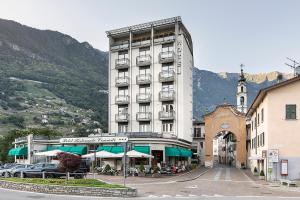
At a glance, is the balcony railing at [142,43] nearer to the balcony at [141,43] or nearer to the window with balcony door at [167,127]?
the balcony at [141,43]

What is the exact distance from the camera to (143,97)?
68062 millimetres

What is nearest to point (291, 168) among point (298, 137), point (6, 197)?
point (298, 137)

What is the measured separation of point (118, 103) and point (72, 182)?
4140 cm

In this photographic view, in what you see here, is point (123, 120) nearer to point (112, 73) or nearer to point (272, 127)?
point (112, 73)

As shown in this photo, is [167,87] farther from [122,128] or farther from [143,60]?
[122,128]

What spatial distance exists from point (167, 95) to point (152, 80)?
13.2 ft

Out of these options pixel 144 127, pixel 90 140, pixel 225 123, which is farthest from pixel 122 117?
pixel 225 123

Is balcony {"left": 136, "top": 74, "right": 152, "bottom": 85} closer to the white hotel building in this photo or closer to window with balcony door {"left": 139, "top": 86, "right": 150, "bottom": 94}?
the white hotel building

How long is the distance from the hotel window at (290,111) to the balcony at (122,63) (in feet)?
109

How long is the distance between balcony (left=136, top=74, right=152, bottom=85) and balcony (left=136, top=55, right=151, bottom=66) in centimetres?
206

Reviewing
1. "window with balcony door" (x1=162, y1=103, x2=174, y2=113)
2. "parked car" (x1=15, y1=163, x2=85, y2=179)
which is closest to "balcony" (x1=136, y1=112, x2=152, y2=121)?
"window with balcony door" (x1=162, y1=103, x2=174, y2=113)

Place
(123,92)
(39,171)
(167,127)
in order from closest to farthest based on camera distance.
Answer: (39,171) < (167,127) < (123,92)

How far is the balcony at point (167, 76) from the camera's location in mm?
66000

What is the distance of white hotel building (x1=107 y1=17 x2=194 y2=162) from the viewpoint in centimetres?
6594
